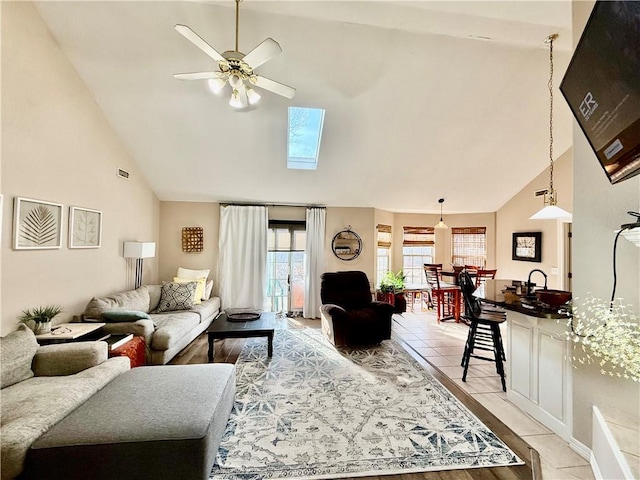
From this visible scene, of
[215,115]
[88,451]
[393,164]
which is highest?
[215,115]

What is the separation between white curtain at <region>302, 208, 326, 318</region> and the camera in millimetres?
5578

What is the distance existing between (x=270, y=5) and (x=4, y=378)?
11.1ft

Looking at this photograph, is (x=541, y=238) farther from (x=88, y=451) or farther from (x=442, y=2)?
(x=88, y=451)

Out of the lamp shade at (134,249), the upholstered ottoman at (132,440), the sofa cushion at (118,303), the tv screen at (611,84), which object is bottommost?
the upholstered ottoman at (132,440)

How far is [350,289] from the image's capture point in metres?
4.45

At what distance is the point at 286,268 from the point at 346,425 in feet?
12.3

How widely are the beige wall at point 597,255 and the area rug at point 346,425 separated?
0.70m

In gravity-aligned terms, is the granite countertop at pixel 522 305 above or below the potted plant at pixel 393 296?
above

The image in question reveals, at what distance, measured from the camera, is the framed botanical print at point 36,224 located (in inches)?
98.4

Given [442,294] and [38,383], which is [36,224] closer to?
[38,383]

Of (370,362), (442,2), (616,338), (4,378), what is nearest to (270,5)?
(442,2)

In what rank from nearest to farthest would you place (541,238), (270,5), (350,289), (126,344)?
(270,5), (126,344), (350,289), (541,238)

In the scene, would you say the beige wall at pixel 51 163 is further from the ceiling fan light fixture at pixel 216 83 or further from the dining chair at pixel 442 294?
the dining chair at pixel 442 294

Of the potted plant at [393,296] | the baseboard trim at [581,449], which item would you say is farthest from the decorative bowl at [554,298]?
the potted plant at [393,296]
